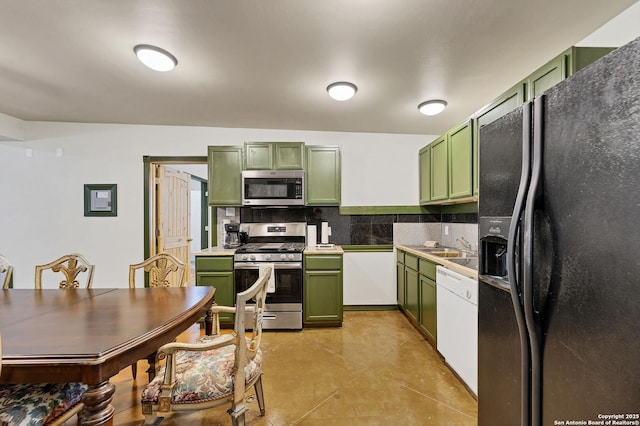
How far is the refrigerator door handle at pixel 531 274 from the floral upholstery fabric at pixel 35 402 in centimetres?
202

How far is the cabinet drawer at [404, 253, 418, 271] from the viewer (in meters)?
2.89

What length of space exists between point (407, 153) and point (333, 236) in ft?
5.30

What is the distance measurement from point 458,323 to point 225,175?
294cm

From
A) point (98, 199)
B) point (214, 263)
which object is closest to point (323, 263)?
point (214, 263)

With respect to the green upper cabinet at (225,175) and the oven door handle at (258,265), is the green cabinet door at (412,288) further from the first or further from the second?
the green upper cabinet at (225,175)

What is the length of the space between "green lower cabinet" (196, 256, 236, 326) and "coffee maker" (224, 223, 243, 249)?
0.38m

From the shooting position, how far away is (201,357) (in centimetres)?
151

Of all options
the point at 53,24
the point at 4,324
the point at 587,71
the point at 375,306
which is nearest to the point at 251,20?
the point at 53,24

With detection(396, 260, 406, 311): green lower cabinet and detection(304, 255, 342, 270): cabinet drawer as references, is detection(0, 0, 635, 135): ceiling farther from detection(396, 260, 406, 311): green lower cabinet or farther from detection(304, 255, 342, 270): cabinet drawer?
detection(396, 260, 406, 311): green lower cabinet

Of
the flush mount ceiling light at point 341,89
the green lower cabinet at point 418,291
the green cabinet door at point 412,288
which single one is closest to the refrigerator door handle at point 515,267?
the green lower cabinet at point 418,291

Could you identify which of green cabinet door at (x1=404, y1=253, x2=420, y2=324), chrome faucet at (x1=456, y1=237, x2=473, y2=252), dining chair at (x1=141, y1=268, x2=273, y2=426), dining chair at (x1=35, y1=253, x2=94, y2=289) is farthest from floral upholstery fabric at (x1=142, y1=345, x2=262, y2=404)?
chrome faucet at (x1=456, y1=237, x2=473, y2=252)

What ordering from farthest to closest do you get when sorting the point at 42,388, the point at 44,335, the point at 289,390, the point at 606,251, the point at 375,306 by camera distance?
1. the point at 375,306
2. the point at 289,390
3. the point at 42,388
4. the point at 44,335
5. the point at 606,251

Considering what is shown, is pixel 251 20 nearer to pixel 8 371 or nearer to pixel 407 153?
pixel 8 371

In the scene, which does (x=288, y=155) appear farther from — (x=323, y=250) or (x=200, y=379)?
(x=200, y=379)
